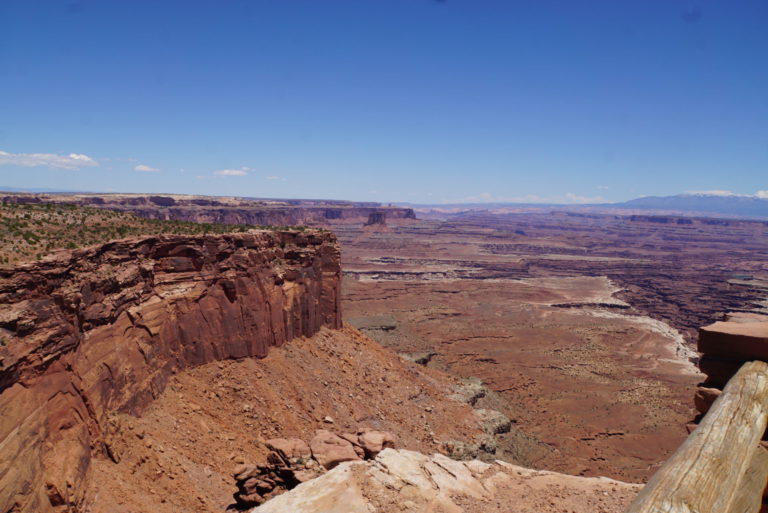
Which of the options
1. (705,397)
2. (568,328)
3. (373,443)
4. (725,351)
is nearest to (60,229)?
(373,443)

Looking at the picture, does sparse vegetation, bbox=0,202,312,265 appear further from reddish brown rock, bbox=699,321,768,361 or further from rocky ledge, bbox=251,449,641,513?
reddish brown rock, bbox=699,321,768,361

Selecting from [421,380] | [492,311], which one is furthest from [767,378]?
[492,311]

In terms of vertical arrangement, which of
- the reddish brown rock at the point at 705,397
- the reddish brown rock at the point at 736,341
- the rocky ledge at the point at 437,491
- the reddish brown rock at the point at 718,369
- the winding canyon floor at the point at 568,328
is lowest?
the winding canyon floor at the point at 568,328

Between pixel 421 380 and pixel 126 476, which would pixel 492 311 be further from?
pixel 126 476

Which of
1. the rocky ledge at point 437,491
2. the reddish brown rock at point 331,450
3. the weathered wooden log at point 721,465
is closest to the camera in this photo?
the weathered wooden log at point 721,465

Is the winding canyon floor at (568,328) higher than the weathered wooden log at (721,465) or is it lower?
lower

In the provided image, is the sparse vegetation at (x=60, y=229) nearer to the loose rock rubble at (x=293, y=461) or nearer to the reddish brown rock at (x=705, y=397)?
the loose rock rubble at (x=293, y=461)

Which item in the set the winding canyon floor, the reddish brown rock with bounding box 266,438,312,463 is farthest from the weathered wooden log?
the winding canyon floor

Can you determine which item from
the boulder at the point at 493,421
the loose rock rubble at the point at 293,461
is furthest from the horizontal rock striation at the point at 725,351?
the boulder at the point at 493,421
